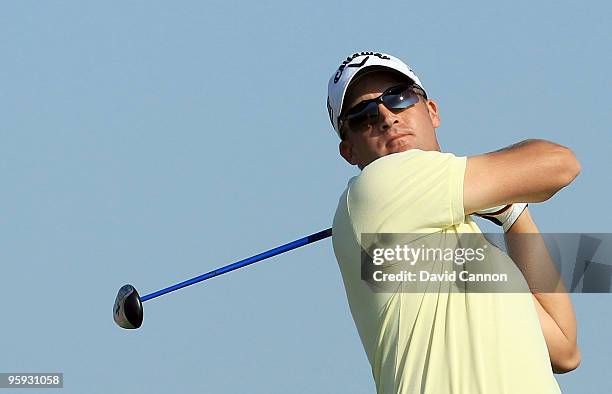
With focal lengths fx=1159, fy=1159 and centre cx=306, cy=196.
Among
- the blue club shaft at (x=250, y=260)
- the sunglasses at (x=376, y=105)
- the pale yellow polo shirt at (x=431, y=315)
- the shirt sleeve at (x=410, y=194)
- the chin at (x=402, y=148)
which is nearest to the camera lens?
the pale yellow polo shirt at (x=431, y=315)

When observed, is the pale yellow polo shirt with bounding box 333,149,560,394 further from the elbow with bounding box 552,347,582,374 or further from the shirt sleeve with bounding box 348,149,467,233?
the elbow with bounding box 552,347,582,374

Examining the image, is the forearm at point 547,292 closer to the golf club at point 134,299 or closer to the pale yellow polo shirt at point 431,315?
the pale yellow polo shirt at point 431,315

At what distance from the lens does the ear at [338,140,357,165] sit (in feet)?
16.4

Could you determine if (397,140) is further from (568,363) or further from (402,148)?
(568,363)

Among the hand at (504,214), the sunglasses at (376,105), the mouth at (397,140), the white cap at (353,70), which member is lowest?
the hand at (504,214)

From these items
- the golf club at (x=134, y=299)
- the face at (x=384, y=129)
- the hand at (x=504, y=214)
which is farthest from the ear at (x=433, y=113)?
the golf club at (x=134, y=299)

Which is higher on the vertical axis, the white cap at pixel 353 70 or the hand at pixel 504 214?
the white cap at pixel 353 70

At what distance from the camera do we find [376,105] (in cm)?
484

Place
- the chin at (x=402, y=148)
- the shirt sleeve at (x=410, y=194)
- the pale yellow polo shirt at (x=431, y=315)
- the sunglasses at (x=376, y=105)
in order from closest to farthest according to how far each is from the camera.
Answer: the pale yellow polo shirt at (x=431, y=315) < the shirt sleeve at (x=410, y=194) < the chin at (x=402, y=148) < the sunglasses at (x=376, y=105)

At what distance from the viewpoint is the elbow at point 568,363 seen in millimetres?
4809

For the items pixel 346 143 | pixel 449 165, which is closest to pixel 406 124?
pixel 346 143

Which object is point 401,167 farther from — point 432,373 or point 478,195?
point 432,373

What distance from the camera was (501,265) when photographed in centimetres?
423

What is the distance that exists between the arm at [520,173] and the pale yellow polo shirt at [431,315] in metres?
0.06
